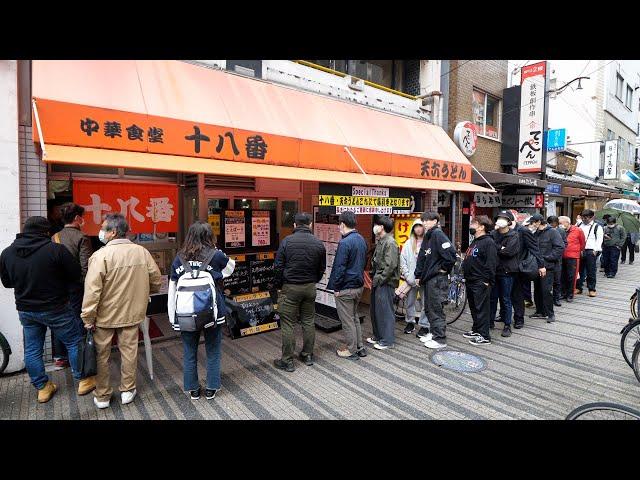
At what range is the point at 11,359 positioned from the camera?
4.75 metres

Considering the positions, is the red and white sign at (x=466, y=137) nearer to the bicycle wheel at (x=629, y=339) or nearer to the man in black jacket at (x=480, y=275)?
the man in black jacket at (x=480, y=275)

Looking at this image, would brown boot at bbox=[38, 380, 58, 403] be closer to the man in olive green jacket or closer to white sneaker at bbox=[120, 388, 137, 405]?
white sneaker at bbox=[120, 388, 137, 405]

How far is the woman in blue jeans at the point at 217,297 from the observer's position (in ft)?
13.4

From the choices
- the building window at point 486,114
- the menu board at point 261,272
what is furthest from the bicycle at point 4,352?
the building window at point 486,114

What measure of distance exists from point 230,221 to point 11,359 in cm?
359

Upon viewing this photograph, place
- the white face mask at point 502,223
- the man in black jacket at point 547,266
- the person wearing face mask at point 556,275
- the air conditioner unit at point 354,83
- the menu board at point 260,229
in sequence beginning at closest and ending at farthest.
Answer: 1. the white face mask at point 502,223
2. the menu board at point 260,229
3. the man in black jacket at point 547,266
4. the person wearing face mask at point 556,275
5. the air conditioner unit at point 354,83

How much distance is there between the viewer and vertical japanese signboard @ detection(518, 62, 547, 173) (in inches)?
462

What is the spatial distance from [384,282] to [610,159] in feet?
72.5

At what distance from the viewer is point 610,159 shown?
20.6 m

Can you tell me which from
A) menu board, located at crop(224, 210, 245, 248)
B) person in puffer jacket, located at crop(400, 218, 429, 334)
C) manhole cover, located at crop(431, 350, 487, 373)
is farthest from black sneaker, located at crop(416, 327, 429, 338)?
menu board, located at crop(224, 210, 245, 248)

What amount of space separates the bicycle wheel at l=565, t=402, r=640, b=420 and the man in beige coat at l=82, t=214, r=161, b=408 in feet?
14.0

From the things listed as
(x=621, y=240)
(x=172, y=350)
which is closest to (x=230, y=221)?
(x=172, y=350)

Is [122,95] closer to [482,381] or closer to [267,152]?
[267,152]

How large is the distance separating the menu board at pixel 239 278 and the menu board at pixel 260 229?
1.37 ft
